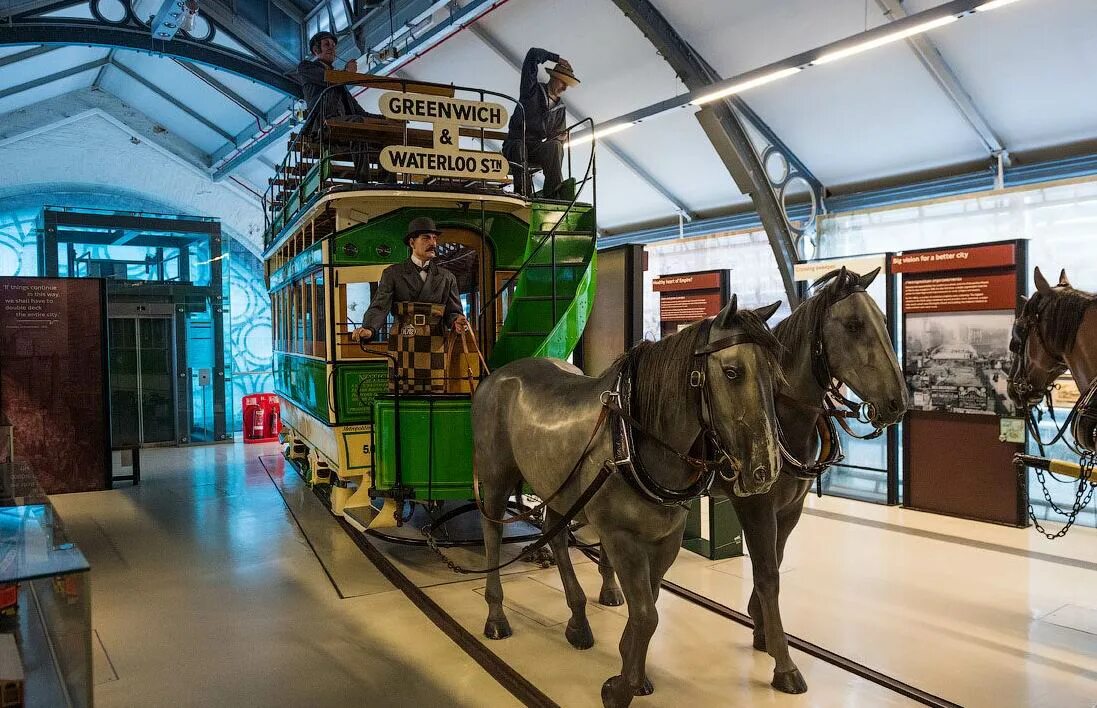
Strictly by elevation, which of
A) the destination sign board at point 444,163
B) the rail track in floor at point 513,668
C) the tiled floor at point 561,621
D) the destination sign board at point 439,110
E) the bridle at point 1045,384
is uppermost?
the destination sign board at point 439,110

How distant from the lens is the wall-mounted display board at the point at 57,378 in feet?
28.7

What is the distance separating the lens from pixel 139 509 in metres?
8.23

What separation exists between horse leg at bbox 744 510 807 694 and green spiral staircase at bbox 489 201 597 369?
7.43 ft

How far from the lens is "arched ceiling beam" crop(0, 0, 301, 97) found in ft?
30.4

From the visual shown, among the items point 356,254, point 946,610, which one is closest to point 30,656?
point 356,254

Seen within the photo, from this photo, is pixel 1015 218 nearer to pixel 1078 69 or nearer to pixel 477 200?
pixel 1078 69

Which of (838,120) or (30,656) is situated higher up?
(838,120)

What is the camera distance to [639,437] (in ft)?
10.8

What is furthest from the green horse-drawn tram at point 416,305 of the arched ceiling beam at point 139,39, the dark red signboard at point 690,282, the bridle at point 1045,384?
the arched ceiling beam at point 139,39

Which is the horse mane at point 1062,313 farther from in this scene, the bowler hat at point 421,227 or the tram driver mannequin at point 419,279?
the bowler hat at point 421,227

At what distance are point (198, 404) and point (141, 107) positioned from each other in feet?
22.3

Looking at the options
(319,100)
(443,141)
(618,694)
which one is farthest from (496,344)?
(618,694)

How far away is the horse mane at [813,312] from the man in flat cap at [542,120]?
3.64 m

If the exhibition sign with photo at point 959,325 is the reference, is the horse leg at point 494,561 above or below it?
below
